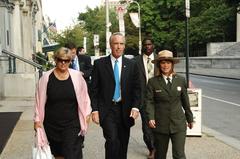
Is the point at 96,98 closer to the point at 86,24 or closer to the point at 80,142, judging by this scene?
the point at 80,142

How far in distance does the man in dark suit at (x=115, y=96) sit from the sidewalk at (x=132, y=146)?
1.94m

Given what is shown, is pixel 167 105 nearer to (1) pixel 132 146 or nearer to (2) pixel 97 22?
(1) pixel 132 146

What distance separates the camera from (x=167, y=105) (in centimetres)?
636

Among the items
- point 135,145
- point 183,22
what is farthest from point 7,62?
point 183,22

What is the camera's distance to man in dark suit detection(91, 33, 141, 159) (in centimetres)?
651

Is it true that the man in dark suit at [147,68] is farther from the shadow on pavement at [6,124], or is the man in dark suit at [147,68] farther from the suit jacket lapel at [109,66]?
the shadow on pavement at [6,124]

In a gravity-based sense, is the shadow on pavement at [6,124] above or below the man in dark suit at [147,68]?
below

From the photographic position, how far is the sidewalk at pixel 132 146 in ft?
28.2

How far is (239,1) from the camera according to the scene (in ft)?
97.9

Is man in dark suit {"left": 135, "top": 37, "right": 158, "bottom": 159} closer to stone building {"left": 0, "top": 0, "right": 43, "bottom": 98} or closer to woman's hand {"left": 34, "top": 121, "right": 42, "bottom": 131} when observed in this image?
woman's hand {"left": 34, "top": 121, "right": 42, "bottom": 131}

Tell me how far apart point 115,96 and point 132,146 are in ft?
10.0

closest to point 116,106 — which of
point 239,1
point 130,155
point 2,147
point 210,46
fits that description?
point 130,155

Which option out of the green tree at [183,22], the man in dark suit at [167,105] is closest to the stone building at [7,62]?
the man in dark suit at [167,105]

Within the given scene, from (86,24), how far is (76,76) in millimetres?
96072
